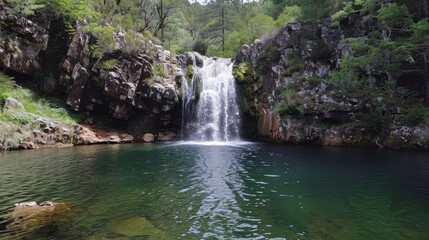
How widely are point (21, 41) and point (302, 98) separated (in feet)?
80.1

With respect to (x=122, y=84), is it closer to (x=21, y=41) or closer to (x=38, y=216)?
(x=21, y=41)

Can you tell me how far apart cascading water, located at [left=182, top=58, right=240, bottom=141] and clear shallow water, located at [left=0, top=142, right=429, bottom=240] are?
37.1ft

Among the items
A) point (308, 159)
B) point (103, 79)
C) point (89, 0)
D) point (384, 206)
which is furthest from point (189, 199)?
point (89, 0)

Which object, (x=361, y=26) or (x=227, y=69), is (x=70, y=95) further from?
(x=361, y=26)

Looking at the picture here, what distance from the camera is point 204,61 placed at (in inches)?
1366

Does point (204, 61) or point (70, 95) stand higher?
point (204, 61)

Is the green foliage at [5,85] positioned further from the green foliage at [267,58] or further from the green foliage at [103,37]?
the green foliage at [267,58]

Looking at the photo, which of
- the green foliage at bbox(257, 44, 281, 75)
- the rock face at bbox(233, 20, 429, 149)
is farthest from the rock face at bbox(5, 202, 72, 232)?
the green foliage at bbox(257, 44, 281, 75)

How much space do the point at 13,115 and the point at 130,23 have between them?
1553 centimetres

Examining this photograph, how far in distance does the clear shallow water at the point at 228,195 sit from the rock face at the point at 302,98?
4831mm

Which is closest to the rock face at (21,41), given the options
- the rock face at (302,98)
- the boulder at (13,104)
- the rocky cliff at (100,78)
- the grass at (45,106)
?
the rocky cliff at (100,78)

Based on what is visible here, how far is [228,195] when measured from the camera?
10.5 m

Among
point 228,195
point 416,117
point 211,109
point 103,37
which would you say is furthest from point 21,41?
point 416,117

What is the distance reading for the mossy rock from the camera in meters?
7.13
